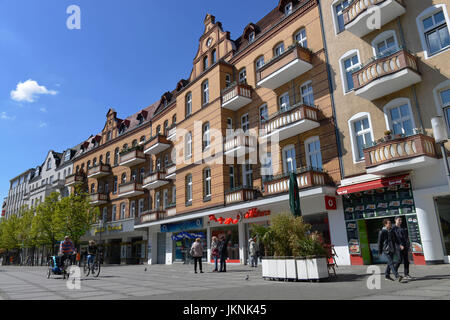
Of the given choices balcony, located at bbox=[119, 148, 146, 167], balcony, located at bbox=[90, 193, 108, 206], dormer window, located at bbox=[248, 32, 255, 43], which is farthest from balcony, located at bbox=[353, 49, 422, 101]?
balcony, located at bbox=[90, 193, 108, 206]

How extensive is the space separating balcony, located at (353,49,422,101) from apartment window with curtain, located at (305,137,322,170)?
371cm

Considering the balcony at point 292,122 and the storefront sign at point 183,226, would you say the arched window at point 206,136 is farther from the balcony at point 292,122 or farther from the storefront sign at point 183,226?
the balcony at point 292,122

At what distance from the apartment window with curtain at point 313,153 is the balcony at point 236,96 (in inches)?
235

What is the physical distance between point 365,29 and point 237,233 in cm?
1431

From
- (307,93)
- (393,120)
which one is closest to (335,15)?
(307,93)

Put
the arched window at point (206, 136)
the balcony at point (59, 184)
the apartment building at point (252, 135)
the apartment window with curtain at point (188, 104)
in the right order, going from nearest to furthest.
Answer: the apartment building at point (252, 135), the arched window at point (206, 136), the apartment window with curtain at point (188, 104), the balcony at point (59, 184)

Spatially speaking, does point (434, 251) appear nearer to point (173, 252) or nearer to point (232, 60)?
point (232, 60)

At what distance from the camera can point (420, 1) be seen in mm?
14781

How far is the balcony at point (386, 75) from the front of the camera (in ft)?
45.7

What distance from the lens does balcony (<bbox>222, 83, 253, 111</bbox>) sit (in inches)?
884

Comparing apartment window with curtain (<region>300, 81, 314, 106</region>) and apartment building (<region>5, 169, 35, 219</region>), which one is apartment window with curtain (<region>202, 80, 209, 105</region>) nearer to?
apartment window with curtain (<region>300, 81, 314, 106</region>)

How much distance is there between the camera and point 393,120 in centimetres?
1523

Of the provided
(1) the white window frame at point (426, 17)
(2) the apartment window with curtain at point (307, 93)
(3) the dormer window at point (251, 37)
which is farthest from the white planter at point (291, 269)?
(3) the dormer window at point (251, 37)
